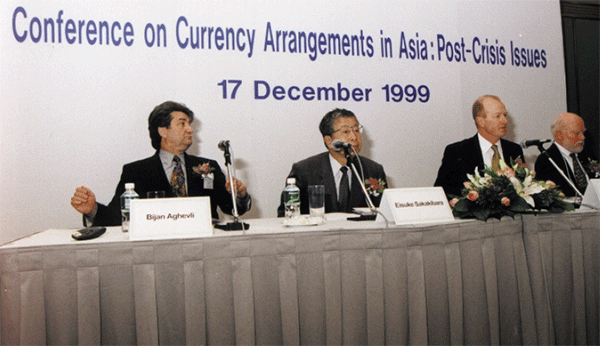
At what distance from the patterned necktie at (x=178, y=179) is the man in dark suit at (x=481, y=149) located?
1976mm

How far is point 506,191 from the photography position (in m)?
1.82

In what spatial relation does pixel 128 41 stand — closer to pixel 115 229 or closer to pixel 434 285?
pixel 115 229

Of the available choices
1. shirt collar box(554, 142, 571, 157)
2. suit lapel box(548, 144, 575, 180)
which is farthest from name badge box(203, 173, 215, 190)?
shirt collar box(554, 142, 571, 157)

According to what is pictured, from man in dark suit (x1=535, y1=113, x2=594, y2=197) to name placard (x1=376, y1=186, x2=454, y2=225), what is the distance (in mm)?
1958

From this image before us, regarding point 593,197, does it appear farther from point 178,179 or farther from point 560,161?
point 178,179

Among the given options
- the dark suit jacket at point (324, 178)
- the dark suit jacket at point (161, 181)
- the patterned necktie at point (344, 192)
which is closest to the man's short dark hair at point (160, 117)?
the dark suit jacket at point (161, 181)

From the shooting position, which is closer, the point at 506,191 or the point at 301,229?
the point at 301,229

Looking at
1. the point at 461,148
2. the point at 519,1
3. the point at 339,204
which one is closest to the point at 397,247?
the point at 339,204

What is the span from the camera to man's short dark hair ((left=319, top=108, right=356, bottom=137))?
3109 millimetres

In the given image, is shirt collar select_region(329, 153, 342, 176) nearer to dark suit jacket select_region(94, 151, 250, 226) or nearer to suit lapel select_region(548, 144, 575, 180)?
dark suit jacket select_region(94, 151, 250, 226)

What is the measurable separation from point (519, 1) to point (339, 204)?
2666 millimetres

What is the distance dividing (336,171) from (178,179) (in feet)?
3.58

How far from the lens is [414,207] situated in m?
1.77

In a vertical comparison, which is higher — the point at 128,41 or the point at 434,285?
the point at 128,41
